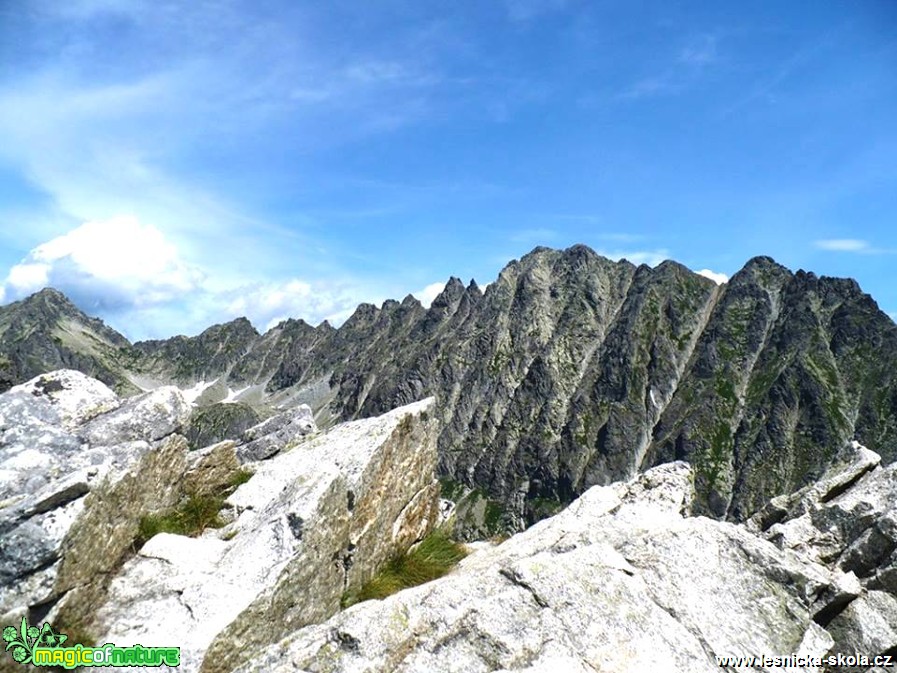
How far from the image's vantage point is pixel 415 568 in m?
16.9

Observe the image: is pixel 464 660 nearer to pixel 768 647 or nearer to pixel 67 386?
pixel 768 647

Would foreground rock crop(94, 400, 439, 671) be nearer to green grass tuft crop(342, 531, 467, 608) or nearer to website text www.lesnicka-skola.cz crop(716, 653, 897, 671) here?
green grass tuft crop(342, 531, 467, 608)

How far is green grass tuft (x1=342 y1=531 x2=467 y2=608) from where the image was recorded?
592 inches

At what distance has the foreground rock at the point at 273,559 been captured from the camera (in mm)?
11172

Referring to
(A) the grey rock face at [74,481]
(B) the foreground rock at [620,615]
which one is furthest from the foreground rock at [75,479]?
(B) the foreground rock at [620,615]

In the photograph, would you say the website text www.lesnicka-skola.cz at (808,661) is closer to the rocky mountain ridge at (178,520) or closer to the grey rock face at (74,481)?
the rocky mountain ridge at (178,520)

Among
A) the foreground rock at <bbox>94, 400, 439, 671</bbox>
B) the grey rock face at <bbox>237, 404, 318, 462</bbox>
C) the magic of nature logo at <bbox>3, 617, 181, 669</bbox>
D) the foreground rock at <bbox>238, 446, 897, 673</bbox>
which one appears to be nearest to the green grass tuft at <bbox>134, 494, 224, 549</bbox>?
the foreground rock at <bbox>94, 400, 439, 671</bbox>

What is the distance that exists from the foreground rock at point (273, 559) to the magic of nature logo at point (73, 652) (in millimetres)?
199

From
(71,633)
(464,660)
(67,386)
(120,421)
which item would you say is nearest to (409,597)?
(464,660)

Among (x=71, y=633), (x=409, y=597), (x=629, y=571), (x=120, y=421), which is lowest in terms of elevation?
(x=71, y=633)

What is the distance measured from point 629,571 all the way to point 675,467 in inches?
636

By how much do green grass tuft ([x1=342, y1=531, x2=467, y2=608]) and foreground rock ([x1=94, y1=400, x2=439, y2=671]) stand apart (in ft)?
1.02

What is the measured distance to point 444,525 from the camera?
865 inches

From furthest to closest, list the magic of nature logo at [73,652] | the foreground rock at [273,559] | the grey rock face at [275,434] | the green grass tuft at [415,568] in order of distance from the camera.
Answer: the grey rock face at [275,434], the green grass tuft at [415,568], the foreground rock at [273,559], the magic of nature logo at [73,652]
